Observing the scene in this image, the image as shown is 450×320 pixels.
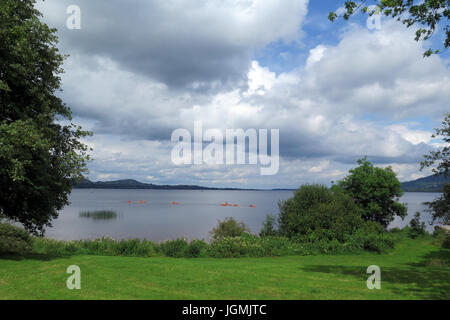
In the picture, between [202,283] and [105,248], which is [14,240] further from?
[202,283]

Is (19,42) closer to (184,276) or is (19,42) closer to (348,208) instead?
(184,276)

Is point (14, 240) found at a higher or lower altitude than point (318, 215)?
lower

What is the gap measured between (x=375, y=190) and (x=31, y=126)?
44.8m

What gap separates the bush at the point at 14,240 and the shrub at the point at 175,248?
997 centimetres

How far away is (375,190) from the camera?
1775 inches

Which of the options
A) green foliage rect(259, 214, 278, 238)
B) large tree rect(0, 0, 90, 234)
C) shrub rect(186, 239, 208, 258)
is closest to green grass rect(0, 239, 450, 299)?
large tree rect(0, 0, 90, 234)

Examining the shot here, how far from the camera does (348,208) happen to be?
31594 mm

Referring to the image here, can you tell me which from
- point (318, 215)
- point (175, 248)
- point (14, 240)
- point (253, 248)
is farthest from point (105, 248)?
point (318, 215)

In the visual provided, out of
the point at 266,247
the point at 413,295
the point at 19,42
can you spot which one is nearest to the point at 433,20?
the point at 413,295

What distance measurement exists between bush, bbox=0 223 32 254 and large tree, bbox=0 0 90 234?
115 inches

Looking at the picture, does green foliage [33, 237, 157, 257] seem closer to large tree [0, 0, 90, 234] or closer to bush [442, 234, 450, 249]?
large tree [0, 0, 90, 234]

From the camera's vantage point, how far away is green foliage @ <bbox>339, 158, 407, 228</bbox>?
44656 millimetres

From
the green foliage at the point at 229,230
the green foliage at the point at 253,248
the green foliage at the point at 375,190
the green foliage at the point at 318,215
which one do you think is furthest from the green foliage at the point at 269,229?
the green foliage at the point at 375,190

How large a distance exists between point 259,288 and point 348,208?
24330 mm
